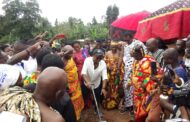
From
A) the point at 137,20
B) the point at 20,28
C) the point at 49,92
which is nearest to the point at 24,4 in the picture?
the point at 20,28

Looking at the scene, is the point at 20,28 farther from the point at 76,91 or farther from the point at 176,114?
the point at 176,114

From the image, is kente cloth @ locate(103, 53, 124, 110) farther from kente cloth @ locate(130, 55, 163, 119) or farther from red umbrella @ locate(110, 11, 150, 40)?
kente cloth @ locate(130, 55, 163, 119)

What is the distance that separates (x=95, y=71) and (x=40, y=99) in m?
4.22

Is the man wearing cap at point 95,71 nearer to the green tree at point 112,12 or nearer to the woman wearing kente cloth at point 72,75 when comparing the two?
the woman wearing kente cloth at point 72,75

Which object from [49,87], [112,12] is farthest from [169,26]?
[112,12]

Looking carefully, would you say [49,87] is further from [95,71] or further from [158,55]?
[95,71]

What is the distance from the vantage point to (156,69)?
160 inches

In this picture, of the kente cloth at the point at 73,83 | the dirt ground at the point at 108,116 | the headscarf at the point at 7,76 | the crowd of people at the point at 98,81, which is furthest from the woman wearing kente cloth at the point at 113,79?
the headscarf at the point at 7,76

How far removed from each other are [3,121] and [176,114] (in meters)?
2.11

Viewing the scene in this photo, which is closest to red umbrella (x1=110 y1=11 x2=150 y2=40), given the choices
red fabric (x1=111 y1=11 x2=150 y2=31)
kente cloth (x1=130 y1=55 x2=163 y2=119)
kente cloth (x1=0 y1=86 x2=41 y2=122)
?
red fabric (x1=111 y1=11 x2=150 y2=31)

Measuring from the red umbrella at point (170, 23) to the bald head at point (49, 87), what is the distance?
373 cm

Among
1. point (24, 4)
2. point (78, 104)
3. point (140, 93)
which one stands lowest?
point (78, 104)

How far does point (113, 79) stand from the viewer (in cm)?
702

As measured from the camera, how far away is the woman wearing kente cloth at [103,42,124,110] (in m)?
6.92
